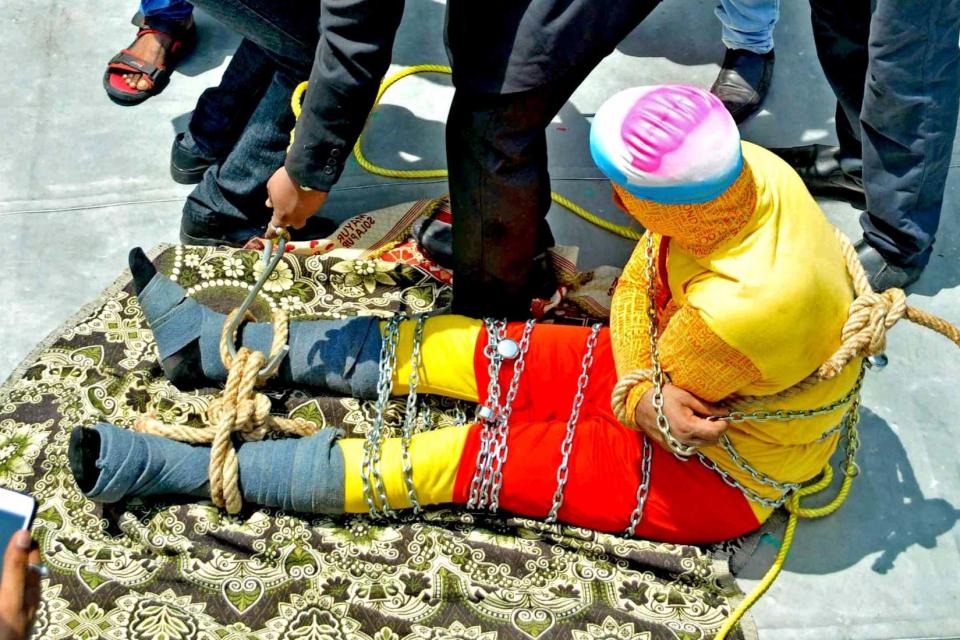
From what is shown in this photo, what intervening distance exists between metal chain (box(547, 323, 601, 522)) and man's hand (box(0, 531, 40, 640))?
83cm

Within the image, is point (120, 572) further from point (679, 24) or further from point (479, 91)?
point (679, 24)

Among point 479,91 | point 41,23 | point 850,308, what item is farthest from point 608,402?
point 41,23

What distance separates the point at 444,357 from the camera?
177cm

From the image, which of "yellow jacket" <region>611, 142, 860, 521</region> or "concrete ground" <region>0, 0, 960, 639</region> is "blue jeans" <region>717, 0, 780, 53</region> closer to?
"concrete ground" <region>0, 0, 960, 639</region>

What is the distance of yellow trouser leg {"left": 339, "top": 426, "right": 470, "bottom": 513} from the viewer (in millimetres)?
1639

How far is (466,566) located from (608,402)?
0.38m

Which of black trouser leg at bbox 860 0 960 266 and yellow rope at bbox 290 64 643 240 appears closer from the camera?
black trouser leg at bbox 860 0 960 266

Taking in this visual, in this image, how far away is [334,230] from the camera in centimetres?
221

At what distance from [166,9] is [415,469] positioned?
152 centimetres

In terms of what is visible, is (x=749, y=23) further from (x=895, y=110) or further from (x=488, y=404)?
(x=488, y=404)

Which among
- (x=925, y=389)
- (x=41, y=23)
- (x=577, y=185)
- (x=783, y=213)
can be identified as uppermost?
(x=783, y=213)

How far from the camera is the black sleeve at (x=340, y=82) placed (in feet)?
4.96

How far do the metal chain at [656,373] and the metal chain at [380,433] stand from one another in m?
0.48

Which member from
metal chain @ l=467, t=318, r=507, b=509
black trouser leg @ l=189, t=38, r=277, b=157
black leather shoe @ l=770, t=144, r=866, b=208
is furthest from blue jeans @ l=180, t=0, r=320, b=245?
black leather shoe @ l=770, t=144, r=866, b=208
